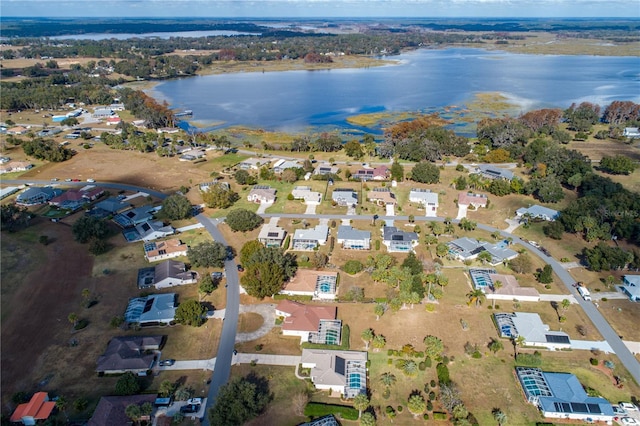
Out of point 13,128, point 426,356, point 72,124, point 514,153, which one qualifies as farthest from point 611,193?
point 13,128

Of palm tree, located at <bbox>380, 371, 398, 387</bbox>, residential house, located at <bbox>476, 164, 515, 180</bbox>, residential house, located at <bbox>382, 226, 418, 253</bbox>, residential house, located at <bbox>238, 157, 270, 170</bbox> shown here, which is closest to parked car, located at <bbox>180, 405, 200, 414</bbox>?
palm tree, located at <bbox>380, 371, 398, 387</bbox>

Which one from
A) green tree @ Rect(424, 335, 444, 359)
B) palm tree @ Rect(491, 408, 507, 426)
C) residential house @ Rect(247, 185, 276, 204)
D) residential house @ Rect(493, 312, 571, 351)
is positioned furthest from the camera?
residential house @ Rect(247, 185, 276, 204)

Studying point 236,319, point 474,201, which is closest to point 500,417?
point 236,319

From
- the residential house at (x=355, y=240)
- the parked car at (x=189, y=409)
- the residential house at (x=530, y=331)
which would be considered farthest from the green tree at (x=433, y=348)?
the parked car at (x=189, y=409)

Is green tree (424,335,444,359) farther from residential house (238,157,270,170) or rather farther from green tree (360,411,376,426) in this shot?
residential house (238,157,270,170)

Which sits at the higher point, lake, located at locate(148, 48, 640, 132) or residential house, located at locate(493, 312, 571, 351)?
lake, located at locate(148, 48, 640, 132)

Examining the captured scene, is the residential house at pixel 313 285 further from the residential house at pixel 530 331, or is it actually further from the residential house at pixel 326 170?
the residential house at pixel 326 170
